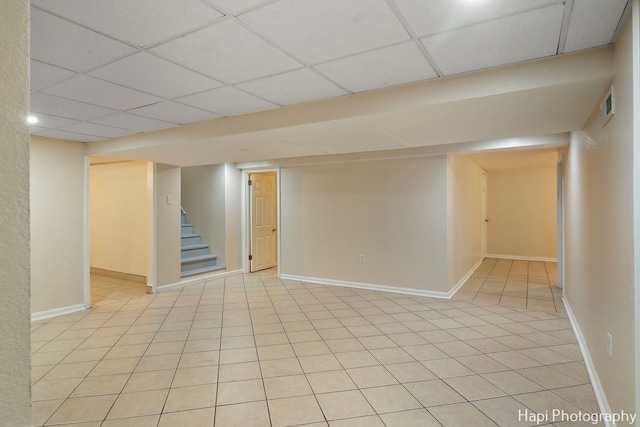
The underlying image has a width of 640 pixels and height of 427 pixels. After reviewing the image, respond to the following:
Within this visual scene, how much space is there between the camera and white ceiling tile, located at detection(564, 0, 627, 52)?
57.5 inches

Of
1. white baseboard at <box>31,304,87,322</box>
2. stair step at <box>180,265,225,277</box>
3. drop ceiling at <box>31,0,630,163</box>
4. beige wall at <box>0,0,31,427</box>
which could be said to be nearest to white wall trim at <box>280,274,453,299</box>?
stair step at <box>180,265,225,277</box>

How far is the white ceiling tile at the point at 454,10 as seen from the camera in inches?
57.4

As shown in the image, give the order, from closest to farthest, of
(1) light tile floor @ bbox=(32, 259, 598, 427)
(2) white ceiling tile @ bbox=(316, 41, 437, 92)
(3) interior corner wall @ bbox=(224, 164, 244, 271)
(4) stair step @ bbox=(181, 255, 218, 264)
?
(2) white ceiling tile @ bbox=(316, 41, 437, 92)
(1) light tile floor @ bbox=(32, 259, 598, 427)
(4) stair step @ bbox=(181, 255, 218, 264)
(3) interior corner wall @ bbox=(224, 164, 244, 271)

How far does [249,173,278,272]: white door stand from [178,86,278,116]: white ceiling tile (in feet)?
12.8

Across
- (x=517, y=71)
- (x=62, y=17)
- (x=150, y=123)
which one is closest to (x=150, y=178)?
(x=150, y=123)

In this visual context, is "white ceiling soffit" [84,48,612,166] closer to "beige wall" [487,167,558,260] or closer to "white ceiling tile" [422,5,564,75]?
"white ceiling tile" [422,5,564,75]

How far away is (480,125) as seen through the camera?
294 centimetres

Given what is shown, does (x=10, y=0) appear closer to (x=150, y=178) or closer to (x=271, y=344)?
(x=271, y=344)

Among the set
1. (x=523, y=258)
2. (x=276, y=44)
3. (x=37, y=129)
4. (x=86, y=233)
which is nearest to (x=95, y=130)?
(x=37, y=129)

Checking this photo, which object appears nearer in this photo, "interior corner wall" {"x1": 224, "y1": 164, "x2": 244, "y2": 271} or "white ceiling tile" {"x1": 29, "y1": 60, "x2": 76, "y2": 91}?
"white ceiling tile" {"x1": 29, "y1": 60, "x2": 76, "y2": 91}

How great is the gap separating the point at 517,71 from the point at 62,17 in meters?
2.51

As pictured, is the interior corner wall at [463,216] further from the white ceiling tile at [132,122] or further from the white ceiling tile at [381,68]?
the white ceiling tile at [132,122]

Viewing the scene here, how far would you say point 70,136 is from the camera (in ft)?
13.3

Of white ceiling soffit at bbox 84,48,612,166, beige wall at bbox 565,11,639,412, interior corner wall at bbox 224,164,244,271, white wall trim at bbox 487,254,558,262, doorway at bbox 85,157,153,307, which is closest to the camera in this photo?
beige wall at bbox 565,11,639,412
